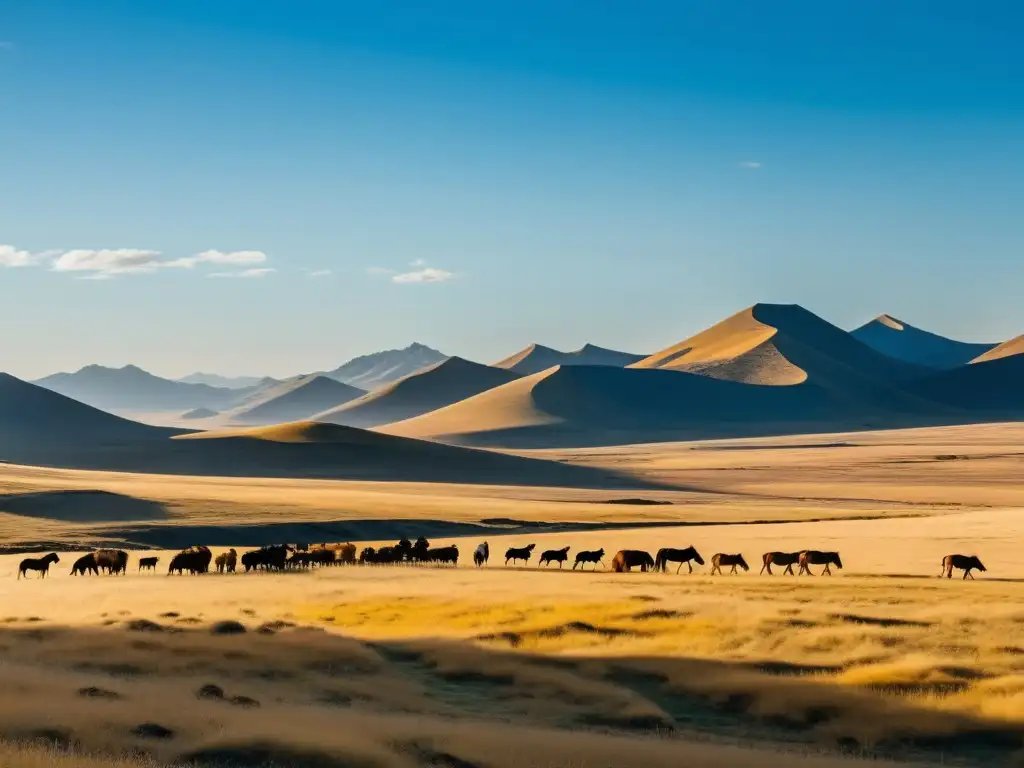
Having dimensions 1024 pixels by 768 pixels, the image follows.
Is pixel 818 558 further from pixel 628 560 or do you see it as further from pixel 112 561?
A: pixel 112 561

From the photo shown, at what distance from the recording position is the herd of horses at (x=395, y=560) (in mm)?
39000

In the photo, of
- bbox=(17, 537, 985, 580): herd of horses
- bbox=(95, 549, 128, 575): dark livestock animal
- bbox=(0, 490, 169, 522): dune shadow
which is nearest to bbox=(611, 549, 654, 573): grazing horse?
bbox=(17, 537, 985, 580): herd of horses

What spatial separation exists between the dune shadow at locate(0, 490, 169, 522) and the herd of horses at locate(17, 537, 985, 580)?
2206 centimetres

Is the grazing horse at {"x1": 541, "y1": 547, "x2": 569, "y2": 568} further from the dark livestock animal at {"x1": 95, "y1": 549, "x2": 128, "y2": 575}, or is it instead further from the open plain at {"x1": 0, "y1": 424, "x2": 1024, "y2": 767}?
the dark livestock animal at {"x1": 95, "y1": 549, "x2": 128, "y2": 575}

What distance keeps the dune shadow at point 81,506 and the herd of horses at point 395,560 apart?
72.4 ft

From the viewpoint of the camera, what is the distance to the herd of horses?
3900 centimetres

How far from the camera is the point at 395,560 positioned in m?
45.7

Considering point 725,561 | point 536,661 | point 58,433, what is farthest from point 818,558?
point 58,433

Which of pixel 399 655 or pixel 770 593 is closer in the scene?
pixel 399 655

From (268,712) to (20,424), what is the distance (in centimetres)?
19172

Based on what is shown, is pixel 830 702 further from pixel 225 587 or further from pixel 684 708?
pixel 225 587

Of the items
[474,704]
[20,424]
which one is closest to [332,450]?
[20,424]

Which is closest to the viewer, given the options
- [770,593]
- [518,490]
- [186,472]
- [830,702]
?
[830,702]

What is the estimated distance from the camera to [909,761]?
1725cm
